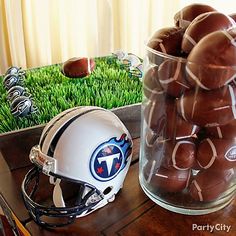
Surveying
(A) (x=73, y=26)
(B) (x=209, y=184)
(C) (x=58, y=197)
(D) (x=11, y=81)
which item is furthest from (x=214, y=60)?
(A) (x=73, y=26)

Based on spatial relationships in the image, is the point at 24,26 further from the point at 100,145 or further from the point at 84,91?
the point at 100,145

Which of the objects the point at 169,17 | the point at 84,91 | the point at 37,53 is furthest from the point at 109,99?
the point at 169,17

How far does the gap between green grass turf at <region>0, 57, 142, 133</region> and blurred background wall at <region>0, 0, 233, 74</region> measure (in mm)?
575

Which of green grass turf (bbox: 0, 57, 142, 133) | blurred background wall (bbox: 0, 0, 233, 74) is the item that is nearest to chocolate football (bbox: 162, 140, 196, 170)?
green grass turf (bbox: 0, 57, 142, 133)

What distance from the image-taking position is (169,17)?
1649mm

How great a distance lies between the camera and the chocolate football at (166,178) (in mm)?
486

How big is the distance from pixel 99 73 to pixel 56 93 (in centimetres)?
15

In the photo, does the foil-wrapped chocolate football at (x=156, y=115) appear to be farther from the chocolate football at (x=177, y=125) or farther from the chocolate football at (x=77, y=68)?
the chocolate football at (x=77, y=68)

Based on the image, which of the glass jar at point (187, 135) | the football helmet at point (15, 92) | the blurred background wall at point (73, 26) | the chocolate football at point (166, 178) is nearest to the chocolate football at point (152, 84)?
the glass jar at point (187, 135)

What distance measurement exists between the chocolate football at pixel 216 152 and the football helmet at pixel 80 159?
122mm

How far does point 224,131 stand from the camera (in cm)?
44

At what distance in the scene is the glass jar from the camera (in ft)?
1.36

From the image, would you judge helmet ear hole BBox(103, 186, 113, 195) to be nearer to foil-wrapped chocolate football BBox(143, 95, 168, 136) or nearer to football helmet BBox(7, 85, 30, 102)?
foil-wrapped chocolate football BBox(143, 95, 168, 136)

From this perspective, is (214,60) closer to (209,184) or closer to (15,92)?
(209,184)
